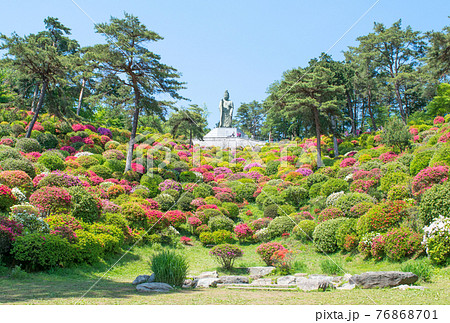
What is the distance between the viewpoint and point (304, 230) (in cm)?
1645

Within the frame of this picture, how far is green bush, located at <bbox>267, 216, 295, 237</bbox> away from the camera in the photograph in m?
17.5

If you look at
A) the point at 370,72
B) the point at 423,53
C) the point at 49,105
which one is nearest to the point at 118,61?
the point at 49,105

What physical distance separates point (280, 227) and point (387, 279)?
30.4 ft

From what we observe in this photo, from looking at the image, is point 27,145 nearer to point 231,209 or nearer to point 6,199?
point 6,199

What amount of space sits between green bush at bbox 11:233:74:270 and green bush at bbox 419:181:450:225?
452 inches

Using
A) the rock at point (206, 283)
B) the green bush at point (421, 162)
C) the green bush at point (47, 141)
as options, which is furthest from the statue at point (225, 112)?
the rock at point (206, 283)

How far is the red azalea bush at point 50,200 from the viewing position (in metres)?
12.8

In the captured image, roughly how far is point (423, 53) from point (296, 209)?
32.6 m

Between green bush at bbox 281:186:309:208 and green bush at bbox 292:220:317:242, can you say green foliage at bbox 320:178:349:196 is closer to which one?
green bush at bbox 281:186:309:208

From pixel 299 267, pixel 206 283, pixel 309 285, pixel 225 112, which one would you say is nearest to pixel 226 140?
pixel 225 112

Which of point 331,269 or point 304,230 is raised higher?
point 304,230

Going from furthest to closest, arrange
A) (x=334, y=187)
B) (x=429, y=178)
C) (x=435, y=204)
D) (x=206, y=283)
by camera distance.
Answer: (x=334, y=187) → (x=429, y=178) → (x=435, y=204) → (x=206, y=283)

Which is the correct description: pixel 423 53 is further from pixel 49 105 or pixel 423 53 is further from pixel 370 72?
pixel 49 105

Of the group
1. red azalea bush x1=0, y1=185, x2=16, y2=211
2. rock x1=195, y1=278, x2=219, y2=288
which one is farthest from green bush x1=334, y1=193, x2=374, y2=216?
red azalea bush x1=0, y1=185, x2=16, y2=211
